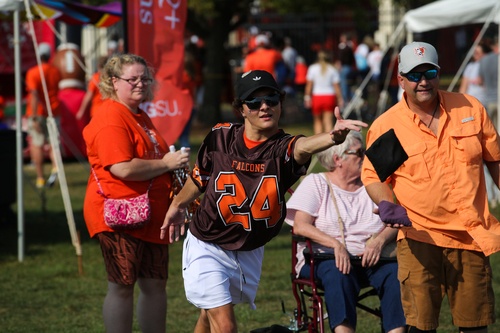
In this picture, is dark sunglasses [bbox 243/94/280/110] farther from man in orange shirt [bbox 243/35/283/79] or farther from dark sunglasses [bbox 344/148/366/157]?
man in orange shirt [bbox 243/35/283/79]

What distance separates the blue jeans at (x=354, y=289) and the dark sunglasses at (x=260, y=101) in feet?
4.83

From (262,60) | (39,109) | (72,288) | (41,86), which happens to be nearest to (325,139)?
(72,288)

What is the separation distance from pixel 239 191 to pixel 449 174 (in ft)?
3.59

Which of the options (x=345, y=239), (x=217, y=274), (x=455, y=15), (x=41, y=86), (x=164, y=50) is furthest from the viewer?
(x=41, y=86)

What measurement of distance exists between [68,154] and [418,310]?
1383 centimetres

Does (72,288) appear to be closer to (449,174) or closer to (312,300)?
(312,300)

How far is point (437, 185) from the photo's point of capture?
514 centimetres

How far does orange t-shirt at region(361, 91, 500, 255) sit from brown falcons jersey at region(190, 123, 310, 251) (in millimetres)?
534

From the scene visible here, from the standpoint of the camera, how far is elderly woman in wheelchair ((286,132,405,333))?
6.06 m

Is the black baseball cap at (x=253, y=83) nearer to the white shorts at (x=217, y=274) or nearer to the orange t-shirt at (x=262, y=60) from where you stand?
the white shorts at (x=217, y=274)

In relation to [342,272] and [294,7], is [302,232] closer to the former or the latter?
[342,272]

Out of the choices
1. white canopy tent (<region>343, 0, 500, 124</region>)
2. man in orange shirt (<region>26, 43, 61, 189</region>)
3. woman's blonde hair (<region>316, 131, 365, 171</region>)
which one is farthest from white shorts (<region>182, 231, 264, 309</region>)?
man in orange shirt (<region>26, 43, 61, 189</region>)

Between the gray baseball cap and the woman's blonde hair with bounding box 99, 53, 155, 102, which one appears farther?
the woman's blonde hair with bounding box 99, 53, 155, 102

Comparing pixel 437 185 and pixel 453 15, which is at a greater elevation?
pixel 453 15
